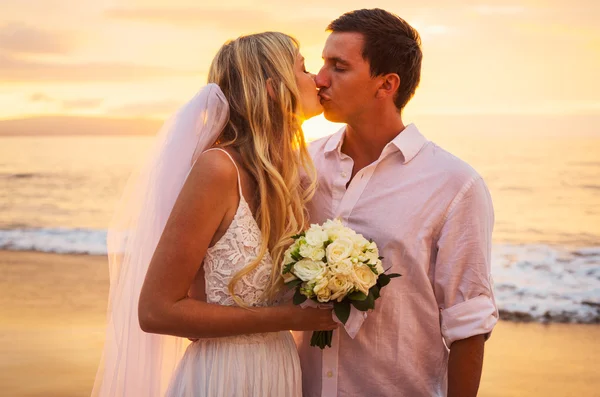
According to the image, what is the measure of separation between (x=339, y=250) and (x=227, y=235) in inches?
16.7

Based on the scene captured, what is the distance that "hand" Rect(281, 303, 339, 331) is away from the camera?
2.88 meters

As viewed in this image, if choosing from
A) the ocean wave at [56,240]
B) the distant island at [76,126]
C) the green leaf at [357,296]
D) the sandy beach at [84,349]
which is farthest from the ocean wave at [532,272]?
the green leaf at [357,296]

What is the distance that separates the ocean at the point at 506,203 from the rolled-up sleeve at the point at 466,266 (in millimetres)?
6154

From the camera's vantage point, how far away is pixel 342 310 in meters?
2.88

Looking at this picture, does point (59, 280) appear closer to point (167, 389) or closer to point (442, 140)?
point (167, 389)

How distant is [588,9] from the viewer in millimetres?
16328

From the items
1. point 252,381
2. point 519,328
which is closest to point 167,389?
Result: point 252,381

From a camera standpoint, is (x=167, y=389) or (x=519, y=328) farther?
(x=519, y=328)

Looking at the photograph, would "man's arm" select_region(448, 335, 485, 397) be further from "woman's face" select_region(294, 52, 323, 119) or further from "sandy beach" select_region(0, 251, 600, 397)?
"sandy beach" select_region(0, 251, 600, 397)

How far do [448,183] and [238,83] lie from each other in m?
0.97

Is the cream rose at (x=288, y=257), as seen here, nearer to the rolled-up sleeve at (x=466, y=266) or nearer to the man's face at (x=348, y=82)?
the rolled-up sleeve at (x=466, y=266)

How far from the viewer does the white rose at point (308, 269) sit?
278 centimetres

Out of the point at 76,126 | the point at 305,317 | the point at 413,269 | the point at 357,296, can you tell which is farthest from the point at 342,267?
the point at 76,126

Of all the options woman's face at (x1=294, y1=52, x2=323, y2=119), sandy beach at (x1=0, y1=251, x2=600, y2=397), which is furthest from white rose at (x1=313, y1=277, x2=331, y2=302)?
sandy beach at (x1=0, y1=251, x2=600, y2=397)
